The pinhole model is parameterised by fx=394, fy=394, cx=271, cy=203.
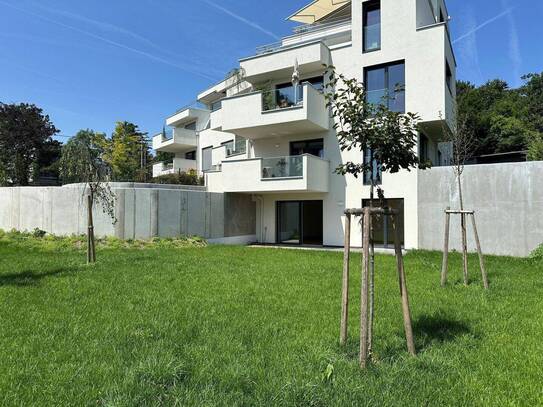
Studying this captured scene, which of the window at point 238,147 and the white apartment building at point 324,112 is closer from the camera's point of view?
the white apartment building at point 324,112

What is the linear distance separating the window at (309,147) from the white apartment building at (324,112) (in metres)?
0.05

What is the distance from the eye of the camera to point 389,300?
7.06m

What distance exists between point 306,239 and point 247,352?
1648 cm

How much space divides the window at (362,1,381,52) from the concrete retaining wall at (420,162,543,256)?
6.58 m

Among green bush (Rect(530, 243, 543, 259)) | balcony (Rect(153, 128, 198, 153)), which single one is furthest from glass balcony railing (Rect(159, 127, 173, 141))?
green bush (Rect(530, 243, 543, 259))

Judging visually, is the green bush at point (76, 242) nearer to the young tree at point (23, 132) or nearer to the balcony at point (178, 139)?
the balcony at point (178, 139)

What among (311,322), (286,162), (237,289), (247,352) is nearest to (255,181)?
(286,162)

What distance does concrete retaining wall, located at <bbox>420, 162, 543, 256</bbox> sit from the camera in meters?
A: 14.2

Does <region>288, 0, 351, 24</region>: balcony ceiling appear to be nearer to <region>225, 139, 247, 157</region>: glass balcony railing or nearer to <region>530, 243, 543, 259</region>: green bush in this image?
<region>225, 139, 247, 157</region>: glass balcony railing

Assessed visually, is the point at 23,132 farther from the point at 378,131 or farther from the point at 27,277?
the point at 378,131

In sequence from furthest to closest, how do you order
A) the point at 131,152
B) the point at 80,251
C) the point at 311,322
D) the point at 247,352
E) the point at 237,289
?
the point at 131,152 → the point at 80,251 → the point at 237,289 → the point at 311,322 → the point at 247,352

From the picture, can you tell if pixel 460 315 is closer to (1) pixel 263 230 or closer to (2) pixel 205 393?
(2) pixel 205 393

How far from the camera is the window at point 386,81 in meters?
17.3

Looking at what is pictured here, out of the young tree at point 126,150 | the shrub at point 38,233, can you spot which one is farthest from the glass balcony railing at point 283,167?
the young tree at point 126,150
